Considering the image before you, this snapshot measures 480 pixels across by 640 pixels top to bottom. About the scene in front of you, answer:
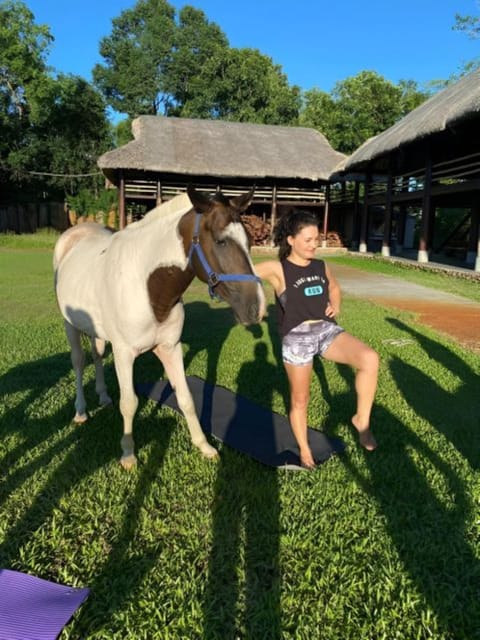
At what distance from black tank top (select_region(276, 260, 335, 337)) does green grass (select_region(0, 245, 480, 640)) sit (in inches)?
A: 39.8

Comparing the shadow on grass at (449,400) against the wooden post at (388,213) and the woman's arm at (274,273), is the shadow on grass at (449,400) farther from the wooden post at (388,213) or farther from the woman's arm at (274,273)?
the wooden post at (388,213)

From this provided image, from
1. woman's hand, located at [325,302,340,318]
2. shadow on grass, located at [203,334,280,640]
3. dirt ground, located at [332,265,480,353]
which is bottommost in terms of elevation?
dirt ground, located at [332,265,480,353]

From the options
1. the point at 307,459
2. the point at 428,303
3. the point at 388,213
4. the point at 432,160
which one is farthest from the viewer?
the point at 388,213

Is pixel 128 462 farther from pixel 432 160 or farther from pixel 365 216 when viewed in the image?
pixel 365 216

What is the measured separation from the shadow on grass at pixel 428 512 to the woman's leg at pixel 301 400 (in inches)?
11.7

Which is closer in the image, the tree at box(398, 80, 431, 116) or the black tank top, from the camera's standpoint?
the black tank top

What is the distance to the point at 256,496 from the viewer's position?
2.68m

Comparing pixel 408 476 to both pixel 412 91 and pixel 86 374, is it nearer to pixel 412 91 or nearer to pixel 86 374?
pixel 86 374

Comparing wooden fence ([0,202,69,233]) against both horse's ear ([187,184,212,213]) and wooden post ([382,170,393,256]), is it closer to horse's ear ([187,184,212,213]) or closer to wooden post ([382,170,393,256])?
wooden post ([382,170,393,256])

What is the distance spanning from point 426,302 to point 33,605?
29.3ft

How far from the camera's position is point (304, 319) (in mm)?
2918

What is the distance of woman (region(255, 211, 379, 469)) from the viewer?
2879mm

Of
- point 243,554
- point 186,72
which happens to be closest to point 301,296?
point 243,554

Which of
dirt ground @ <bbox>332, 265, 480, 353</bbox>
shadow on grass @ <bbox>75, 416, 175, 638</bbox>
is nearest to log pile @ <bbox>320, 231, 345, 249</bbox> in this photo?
dirt ground @ <bbox>332, 265, 480, 353</bbox>
